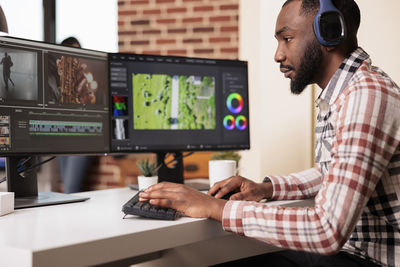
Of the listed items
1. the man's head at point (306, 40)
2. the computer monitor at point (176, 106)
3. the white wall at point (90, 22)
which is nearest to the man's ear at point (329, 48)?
the man's head at point (306, 40)

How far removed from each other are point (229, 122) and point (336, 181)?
0.84m

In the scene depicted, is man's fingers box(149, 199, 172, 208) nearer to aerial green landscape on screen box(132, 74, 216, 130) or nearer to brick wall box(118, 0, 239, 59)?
aerial green landscape on screen box(132, 74, 216, 130)

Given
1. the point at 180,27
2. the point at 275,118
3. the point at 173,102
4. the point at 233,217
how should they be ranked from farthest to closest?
the point at 180,27
the point at 275,118
the point at 173,102
the point at 233,217

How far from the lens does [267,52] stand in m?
2.14

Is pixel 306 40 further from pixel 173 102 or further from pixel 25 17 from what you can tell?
pixel 25 17

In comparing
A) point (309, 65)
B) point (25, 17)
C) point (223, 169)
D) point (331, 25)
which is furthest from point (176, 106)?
point (25, 17)

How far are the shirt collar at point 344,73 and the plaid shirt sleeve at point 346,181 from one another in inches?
7.1

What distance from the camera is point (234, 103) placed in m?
1.73

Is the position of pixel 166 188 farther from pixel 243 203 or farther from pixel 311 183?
pixel 311 183

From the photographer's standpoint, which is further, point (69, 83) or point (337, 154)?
point (69, 83)

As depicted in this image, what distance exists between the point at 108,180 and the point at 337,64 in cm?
226

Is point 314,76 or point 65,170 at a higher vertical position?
point 314,76

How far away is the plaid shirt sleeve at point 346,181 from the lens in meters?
0.91

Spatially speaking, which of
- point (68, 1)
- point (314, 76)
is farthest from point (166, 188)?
point (68, 1)
